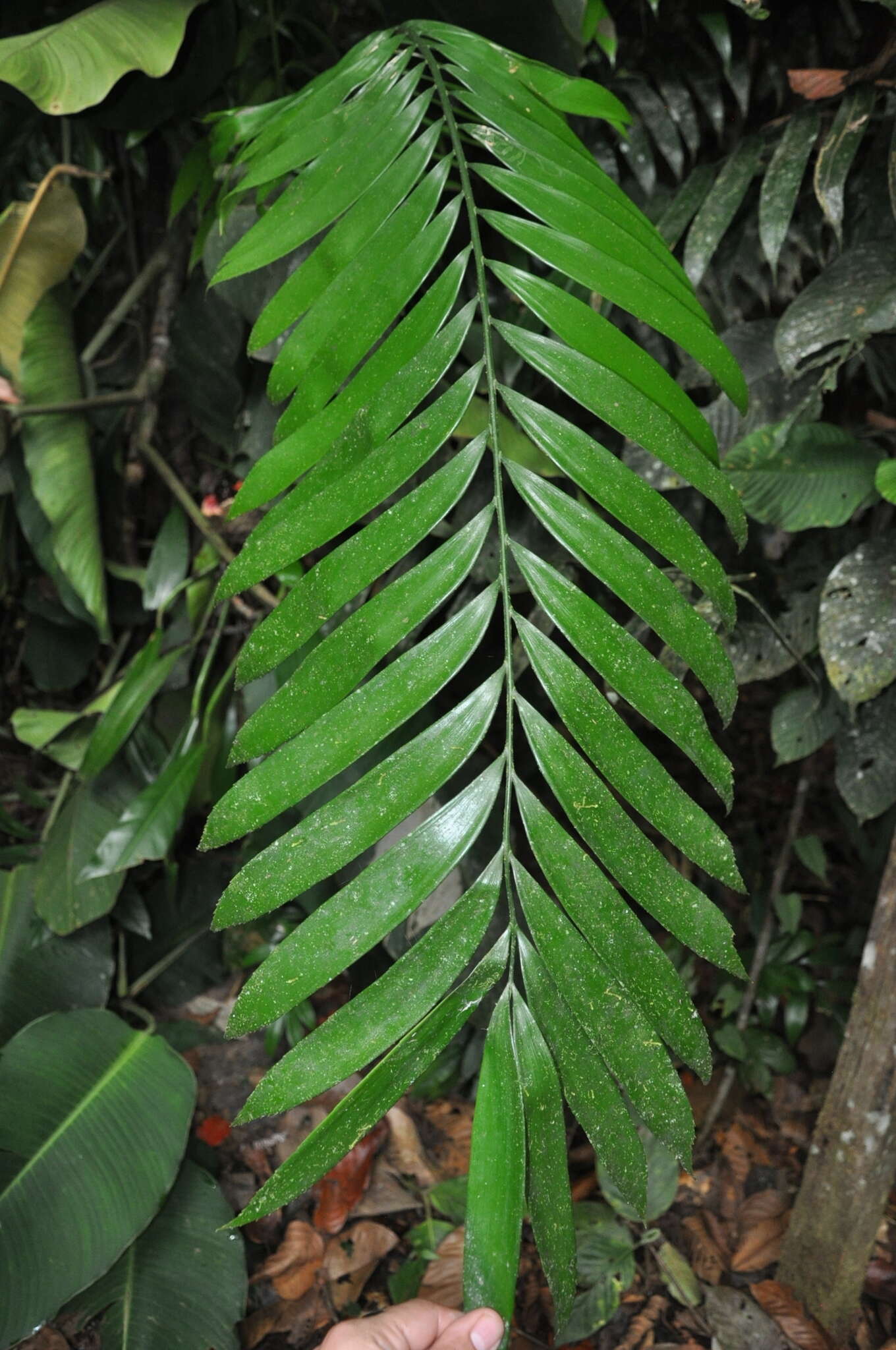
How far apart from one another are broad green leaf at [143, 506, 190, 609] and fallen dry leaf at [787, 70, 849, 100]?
3.04 feet

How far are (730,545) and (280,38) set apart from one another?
3.10ft

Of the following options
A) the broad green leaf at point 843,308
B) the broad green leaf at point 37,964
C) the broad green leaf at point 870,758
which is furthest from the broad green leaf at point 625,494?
the broad green leaf at point 37,964

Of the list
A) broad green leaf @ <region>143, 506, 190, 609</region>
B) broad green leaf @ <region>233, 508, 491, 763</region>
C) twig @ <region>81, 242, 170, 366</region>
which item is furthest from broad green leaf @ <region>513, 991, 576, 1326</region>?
twig @ <region>81, 242, 170, 366</region>

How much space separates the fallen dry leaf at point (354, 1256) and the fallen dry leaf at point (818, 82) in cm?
136

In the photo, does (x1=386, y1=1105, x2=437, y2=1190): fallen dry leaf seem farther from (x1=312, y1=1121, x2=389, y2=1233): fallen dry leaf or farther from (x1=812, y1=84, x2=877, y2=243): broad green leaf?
(x1=812, y1=84, x2=877, y2=243): broad green leaf

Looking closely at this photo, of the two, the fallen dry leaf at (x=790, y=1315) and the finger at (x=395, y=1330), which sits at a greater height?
the finger at (x=395, y=1330)

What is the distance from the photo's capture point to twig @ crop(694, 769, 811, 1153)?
4.31 feet

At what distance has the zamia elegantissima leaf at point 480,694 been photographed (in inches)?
20.3

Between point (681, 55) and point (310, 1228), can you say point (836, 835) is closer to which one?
point (310, 1228)

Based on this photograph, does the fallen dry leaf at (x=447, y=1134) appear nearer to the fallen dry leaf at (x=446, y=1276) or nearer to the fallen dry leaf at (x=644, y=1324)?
the fallen dry leaf at (x=446, y=1276)

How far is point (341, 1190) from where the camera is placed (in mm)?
1184

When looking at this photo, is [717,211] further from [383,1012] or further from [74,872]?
[74,872]

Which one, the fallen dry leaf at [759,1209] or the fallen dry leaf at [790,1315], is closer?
the fallen dry leaf at [790,1315]

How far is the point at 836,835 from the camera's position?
161cm
